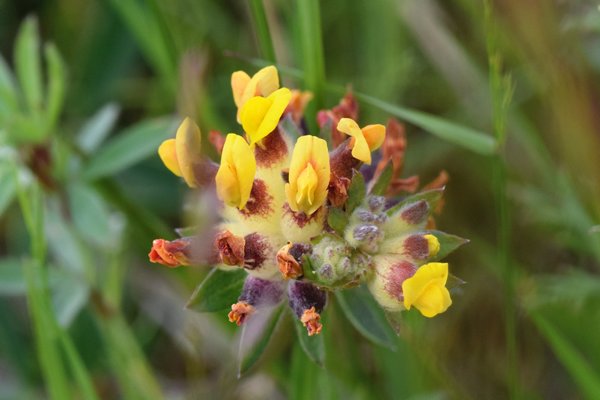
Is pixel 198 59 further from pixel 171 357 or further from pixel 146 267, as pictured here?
pixel 171 357

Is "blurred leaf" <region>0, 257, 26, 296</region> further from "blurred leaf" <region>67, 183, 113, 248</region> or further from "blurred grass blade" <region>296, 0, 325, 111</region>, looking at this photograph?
"blurred grass blade" <region>296, 0, 325, 111</region>

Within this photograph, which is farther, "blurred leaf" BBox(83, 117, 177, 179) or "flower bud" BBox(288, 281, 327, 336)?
"blurred leaf" BBox(83, 117, 177, 179)


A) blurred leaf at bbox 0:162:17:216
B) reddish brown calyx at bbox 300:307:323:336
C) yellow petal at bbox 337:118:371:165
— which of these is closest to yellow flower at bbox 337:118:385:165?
yellow petal at bbox 337:118:371:165

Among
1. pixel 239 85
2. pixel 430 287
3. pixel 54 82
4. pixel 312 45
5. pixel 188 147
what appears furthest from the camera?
pixel 54 82

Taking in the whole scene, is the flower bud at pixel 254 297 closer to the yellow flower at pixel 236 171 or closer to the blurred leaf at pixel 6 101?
the yellow flower at pixel 236 171

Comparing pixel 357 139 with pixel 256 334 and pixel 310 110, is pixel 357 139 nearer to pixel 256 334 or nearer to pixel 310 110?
pixel 256 334

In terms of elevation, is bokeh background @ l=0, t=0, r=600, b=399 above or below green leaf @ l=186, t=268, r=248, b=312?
below

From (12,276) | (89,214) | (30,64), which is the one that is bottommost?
(12,276)

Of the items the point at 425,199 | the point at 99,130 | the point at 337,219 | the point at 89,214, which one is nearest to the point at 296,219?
the point at 337,219

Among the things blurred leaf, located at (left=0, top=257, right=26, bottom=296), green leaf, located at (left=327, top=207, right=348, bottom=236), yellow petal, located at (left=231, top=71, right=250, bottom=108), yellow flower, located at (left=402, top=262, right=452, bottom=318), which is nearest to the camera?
yellow flower, located at (left=402, top=262, right=452, bottom=318)
